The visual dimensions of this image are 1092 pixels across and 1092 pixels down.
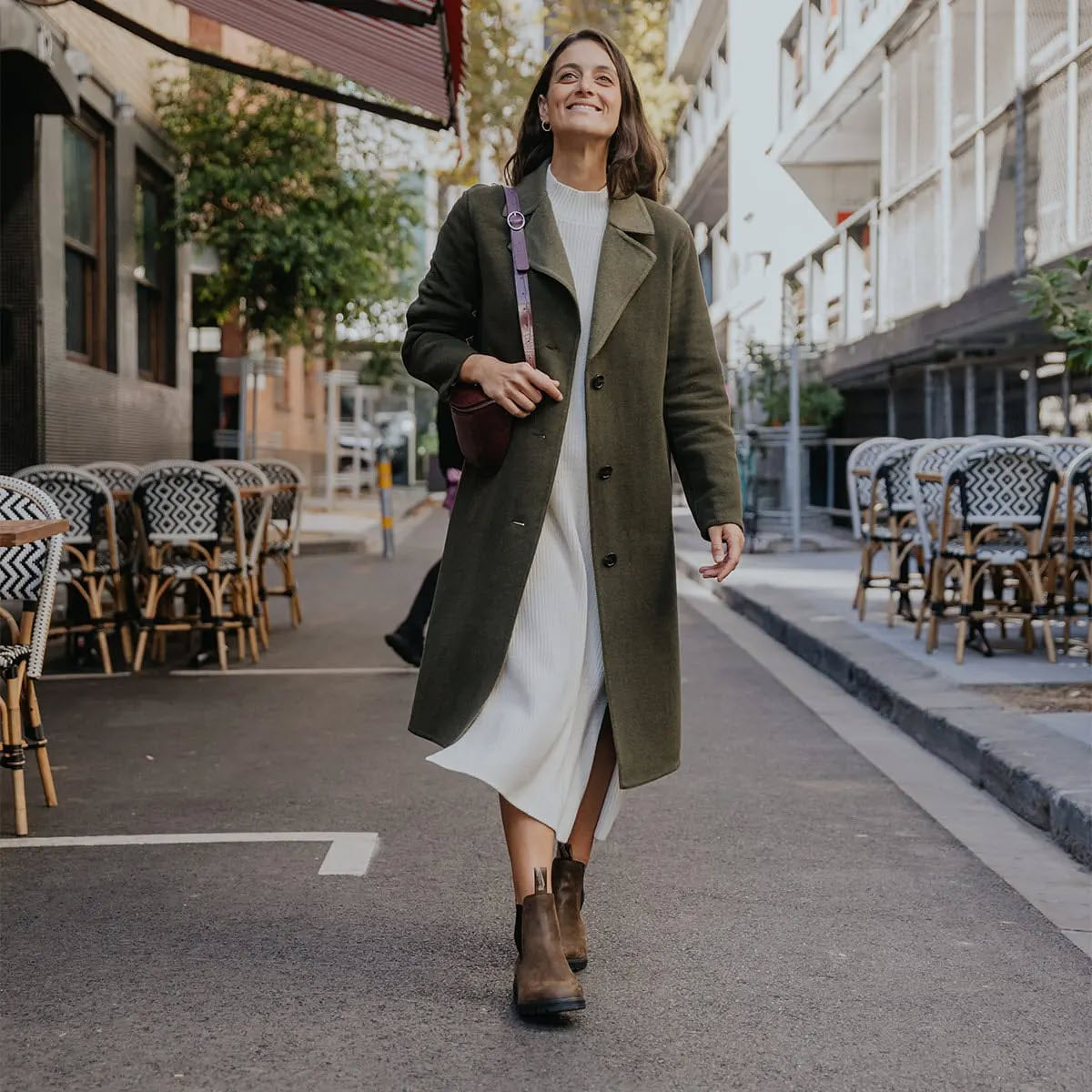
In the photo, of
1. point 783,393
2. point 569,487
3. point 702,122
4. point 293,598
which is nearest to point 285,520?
point 293,598

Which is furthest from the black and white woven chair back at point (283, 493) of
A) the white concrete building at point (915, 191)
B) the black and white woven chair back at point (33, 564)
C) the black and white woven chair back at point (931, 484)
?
the white concrete building at point (915, 191)

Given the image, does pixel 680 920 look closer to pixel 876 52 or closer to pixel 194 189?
pixel 194 189

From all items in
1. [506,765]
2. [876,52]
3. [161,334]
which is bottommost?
[506,765]

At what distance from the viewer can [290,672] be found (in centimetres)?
894

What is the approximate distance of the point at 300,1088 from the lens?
299cm

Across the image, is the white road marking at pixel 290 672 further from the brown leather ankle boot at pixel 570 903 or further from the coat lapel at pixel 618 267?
the coat lapel at pixel 618 267

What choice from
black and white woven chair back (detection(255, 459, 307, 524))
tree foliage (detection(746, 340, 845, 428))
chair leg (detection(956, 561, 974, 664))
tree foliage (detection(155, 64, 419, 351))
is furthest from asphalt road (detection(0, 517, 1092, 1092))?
tree foliage (detection(746, 340, 845, 428))

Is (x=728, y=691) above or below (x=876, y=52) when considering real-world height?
below

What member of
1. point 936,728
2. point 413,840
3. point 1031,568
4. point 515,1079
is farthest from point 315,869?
point 1031,568

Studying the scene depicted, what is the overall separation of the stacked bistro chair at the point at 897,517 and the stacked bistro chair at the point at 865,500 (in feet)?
0.08

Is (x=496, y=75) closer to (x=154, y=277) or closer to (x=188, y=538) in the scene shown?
(x=154, y=277)

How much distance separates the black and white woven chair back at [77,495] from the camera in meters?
8.51

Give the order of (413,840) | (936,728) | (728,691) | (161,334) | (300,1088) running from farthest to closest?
1. (161,334)
2. (728,691)
3. (936,728)
4. (413,840)
5. (300,1088)

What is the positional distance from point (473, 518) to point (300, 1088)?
3.97 feet
